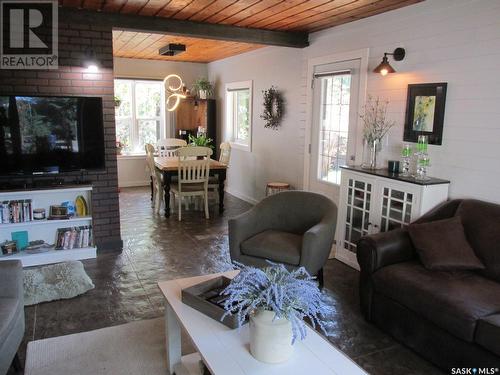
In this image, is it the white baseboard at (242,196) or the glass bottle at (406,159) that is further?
the white baseboard at (242,196)

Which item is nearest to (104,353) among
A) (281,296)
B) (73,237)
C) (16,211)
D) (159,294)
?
(159,294)

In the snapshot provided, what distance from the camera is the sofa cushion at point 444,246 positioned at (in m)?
2.71

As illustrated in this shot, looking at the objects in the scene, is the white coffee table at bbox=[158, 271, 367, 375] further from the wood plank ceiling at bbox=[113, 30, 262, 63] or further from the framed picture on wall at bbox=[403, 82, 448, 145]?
the wood plank ceiling at bbox=[113, 30, 262, 63]

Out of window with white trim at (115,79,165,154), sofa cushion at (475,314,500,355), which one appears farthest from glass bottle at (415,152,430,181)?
window with white trim at (115,79,165,154)

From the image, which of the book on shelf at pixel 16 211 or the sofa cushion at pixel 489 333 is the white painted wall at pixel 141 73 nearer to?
the book on shelf at pixel 16 211

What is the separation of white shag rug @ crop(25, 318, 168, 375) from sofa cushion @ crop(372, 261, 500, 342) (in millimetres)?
1564

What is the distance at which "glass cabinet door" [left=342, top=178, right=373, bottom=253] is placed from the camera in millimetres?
3787

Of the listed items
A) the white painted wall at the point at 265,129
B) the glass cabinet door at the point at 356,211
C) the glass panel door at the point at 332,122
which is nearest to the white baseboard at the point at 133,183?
the white painted wall at the point at 265,129

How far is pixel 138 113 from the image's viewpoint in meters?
8.19

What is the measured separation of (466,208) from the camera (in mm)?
3021

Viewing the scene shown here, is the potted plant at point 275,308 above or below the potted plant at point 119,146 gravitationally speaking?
below

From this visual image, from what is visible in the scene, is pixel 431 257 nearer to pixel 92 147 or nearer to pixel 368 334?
pixel 368 334

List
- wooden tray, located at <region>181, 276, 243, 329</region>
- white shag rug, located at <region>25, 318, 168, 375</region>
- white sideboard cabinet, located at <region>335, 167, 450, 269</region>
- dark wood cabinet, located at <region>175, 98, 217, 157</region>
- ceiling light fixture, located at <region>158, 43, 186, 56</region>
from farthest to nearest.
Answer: dark wood cabinet, located at <region>175, 98, 217, 157</region> → ceiling light fixture, located at <region>158, 43, 186, 56</region> → white sideboard cabinet, located at <region>335, 167, 450, 269</region> → white shag rug, located at <region>25, 318, 168, 375</region> → wooden tray, located at <region>181, 276, 243, 329</region>

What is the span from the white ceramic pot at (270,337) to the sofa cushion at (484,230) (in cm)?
170
